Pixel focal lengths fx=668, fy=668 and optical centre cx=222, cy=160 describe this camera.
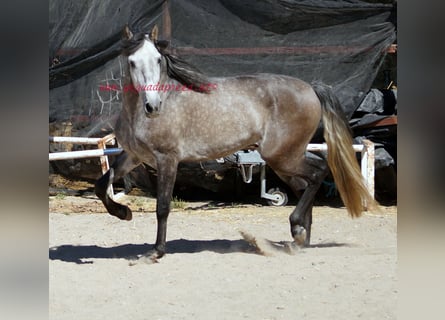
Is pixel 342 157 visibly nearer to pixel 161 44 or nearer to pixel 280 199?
pixel 161 44

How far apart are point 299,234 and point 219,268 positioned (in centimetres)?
77

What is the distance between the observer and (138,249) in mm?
4852

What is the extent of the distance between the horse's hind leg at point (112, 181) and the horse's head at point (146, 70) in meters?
0.63

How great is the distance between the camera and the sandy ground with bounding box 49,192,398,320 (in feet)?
10.8

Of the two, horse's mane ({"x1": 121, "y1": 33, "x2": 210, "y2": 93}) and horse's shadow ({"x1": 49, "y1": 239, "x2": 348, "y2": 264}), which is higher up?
horse's mane ({"x1": 121, "y1": 33, "x2": 210, "y2": 93})

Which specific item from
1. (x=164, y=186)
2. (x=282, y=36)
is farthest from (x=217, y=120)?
(x=282, y=36)

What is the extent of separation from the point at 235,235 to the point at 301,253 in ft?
3.03

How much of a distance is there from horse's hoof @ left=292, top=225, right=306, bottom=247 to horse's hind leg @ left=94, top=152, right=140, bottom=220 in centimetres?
115

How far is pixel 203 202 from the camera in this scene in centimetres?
694

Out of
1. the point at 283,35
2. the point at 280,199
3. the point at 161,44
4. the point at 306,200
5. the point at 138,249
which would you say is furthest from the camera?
the point at 280,199

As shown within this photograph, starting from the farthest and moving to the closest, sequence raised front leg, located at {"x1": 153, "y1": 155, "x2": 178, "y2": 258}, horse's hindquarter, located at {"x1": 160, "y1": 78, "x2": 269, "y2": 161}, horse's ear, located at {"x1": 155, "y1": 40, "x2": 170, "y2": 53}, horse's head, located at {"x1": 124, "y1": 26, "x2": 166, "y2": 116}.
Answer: horse's hindquarter, located at {"x1": 160, "y1": 78, "x2": 269, "y2": 161} < raised front leg, located at {"x1": 153, "y1": 155, "x2": 178, "y2": 258} < horse's ear, located at {"x1": 155, "y1": 40, "x2": 170, "y2": 53} < horse's head, located at {"x1": 124, "y1": 26, "x2": 166, "y2": 116}

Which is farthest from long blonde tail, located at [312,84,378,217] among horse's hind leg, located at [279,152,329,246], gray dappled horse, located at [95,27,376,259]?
horse's hind leg, located at [279,152,329,246]

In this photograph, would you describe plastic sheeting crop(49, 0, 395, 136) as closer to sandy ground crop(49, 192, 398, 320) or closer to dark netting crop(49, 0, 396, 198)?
dark netting crop(49, 0, 396, 198)
